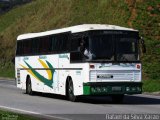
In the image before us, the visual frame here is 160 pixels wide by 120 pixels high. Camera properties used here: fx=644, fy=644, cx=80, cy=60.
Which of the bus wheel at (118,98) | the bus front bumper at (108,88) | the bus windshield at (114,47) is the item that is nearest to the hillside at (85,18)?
the bus wheel at (118,98)

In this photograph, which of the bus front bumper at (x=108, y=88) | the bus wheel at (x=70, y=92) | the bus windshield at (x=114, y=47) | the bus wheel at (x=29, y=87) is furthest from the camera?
the bus wheel at (x=29, y=87)

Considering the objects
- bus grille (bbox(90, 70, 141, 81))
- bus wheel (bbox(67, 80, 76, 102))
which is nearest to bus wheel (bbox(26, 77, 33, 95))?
bus wheel (bbox(67, 80, 76, 102))

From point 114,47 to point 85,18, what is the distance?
31.5m

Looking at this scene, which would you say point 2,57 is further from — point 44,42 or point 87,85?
point 87,85

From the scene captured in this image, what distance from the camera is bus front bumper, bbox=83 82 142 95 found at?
2512cm

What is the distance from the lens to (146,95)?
32.0 m

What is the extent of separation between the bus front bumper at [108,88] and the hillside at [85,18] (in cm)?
1442

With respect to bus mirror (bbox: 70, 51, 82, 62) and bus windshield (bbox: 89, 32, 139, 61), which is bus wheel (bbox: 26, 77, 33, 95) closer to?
bus mirror (bbox: 70, 51, 82, 62)

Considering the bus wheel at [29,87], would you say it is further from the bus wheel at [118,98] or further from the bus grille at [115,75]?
the bus grille at [115,75]

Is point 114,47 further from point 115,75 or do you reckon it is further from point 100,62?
point 115,75

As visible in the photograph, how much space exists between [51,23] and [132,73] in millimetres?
37449

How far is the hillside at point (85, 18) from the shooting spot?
46.2 metres

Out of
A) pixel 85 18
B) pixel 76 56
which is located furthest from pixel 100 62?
pixel 85 18

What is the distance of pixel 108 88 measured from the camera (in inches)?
995
